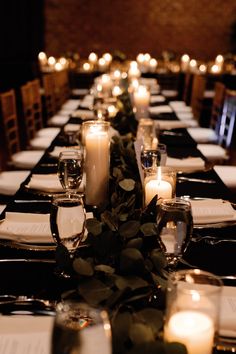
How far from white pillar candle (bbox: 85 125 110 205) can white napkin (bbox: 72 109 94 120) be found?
204cm

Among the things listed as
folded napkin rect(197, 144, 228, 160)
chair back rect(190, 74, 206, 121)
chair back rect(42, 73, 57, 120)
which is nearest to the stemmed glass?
folded napkin rect(197, 144, 228, 160)

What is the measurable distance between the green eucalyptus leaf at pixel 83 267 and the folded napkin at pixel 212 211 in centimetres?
67

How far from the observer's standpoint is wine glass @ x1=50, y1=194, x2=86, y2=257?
1.27 metres

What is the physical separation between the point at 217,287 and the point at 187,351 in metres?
0.10

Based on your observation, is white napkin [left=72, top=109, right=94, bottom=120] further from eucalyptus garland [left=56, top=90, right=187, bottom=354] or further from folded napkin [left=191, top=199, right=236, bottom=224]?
eucalyptus garland [left=56, top=90, right=187, bottom=354]

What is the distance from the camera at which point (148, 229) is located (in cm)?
121

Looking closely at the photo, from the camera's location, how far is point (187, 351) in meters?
0.74

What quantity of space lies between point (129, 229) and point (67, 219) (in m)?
0.16

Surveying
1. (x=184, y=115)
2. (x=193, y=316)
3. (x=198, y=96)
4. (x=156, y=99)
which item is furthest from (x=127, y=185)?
(x=198, y=96)

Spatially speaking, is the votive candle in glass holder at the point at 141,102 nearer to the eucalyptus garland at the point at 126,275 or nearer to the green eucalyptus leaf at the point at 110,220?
the eucalyptus garland at the point at 126,275

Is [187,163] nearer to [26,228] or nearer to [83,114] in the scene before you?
[26,228]

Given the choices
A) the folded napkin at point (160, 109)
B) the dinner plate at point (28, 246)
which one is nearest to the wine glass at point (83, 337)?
the dinner plate at point (28, 246)

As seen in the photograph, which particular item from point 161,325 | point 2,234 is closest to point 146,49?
point 2,234

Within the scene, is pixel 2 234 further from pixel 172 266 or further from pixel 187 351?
pixel 187 351
